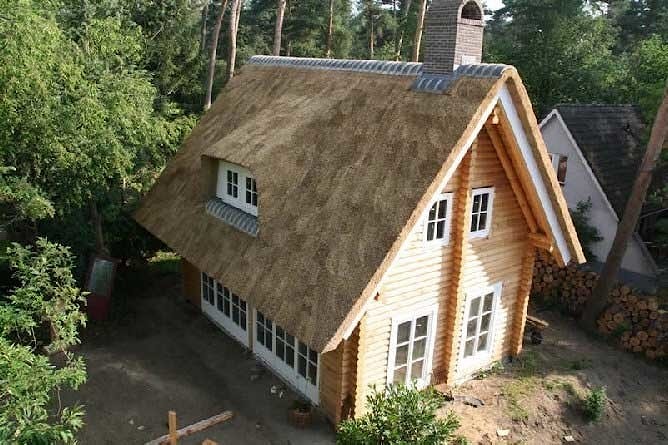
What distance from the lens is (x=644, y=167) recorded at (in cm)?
1435

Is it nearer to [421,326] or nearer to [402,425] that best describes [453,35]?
[421,326]

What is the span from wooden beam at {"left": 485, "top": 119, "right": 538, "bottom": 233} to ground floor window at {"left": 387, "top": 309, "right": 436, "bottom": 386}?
126 inches

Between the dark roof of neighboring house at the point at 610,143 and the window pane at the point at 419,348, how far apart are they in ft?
36.8

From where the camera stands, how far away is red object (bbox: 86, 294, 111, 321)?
49.6 ft

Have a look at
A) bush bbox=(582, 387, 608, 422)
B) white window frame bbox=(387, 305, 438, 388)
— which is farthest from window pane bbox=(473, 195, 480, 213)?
bush bbox=(582, 387, 608, 422)

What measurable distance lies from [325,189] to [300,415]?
15.4 ft

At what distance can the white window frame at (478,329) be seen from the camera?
12.0 m

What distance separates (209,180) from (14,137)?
15.1 feet

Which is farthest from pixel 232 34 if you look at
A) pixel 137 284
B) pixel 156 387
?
pixel 156 387

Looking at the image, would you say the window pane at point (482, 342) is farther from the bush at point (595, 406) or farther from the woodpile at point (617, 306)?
the woodpile at point (617, 306)

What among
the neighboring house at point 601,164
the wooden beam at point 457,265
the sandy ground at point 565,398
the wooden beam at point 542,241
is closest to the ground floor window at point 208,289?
the wooden beam at point 457,265

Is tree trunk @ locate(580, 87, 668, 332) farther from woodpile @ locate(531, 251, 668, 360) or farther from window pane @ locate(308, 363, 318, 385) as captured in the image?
window pane @ locate(308, 363, 318, 385)

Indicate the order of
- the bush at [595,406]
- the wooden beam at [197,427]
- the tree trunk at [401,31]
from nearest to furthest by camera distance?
1. the wooden beam at [197,427]
2. the bush at [595,406]
3. the tree trunk at [401,31]

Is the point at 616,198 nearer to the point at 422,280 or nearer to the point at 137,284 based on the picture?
the point at 422,280
